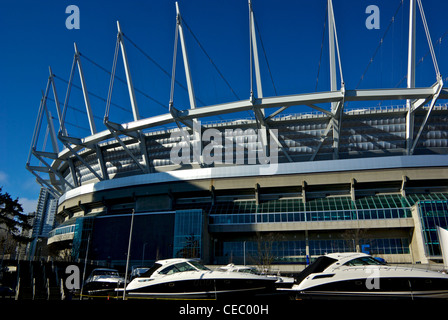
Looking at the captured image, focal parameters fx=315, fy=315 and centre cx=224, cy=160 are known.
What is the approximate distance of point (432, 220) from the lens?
48062mm

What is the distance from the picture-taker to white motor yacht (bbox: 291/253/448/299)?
13.2m

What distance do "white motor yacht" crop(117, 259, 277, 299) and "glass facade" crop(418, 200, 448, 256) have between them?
41715 mm

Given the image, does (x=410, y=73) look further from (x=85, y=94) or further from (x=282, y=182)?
(x=85, y=94)

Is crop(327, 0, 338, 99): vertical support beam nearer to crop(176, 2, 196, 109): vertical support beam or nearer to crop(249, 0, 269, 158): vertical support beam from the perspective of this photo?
crop(249, 0, 269, 158): vertical support beam

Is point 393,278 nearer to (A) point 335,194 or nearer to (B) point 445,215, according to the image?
(B) point 445,215

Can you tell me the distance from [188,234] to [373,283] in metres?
45.2

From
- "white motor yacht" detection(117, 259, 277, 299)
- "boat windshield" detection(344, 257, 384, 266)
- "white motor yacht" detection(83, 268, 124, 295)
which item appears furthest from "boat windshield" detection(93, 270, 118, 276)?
"boat windshield" detection(344, 257, 384, 266)

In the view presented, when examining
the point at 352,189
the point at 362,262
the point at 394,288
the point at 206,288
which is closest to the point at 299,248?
the point at 352,189

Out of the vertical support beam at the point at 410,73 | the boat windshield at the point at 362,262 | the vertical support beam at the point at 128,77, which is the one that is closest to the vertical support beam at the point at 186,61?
the vertical support beam at the point at 128,77

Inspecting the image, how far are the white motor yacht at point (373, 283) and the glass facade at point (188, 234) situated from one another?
42.1 meters

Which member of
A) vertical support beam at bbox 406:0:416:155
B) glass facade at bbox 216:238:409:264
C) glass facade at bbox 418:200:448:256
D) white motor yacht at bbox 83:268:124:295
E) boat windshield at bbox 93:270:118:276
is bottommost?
white motor yacht at bbox 83:268:124:295

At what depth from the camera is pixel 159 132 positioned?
6575cm

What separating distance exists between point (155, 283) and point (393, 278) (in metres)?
11.3
